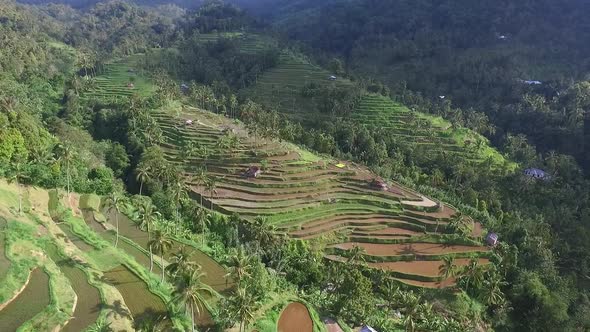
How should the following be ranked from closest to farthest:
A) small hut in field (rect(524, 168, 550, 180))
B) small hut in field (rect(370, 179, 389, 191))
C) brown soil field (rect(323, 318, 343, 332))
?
brown soil field (rect(323, 318, 343, 332)) → small hut in field (rect(370, 179, 389, 191)) → small hut in field (rect(524, 168, 550, 180))

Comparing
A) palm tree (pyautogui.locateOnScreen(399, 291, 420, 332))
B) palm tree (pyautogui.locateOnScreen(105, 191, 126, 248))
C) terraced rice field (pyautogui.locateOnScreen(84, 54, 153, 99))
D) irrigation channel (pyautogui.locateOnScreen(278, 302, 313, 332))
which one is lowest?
irrigation channel (pyautogui.locateOnScreen(278, 302, 313, 332))

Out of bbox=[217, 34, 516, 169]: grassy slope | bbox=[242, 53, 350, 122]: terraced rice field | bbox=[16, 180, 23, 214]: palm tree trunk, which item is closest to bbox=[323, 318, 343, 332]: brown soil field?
bbox=[16, 180, 23, 214]: palm tree trunk

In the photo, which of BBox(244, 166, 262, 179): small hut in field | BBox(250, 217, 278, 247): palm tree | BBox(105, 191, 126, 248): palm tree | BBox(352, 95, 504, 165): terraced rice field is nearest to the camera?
BBox(105, 191, 126, 248): palm tree

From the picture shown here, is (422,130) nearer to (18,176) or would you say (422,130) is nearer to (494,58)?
(494,58)

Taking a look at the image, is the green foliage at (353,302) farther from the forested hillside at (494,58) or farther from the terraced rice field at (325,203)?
the forested hillside at (494,58)

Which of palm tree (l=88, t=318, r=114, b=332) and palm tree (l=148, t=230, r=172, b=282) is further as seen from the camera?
palm tree (l=148, t=230, r=172, b=282)

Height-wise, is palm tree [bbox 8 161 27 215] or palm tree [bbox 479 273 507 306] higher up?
palm tree [bbox 8 161 27 215]

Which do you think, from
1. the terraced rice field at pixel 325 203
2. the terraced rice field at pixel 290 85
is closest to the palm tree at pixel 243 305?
the terraced rice field at pixel 325 203

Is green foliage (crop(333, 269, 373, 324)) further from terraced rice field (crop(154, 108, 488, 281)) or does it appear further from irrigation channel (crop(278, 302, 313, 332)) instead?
terraced rice field (crop(154, 108, 488, 281))
